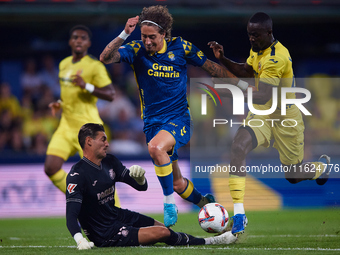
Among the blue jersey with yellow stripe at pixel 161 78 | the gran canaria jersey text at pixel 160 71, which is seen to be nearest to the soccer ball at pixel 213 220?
the blue jersey with yellow stripe at pixel 161 78

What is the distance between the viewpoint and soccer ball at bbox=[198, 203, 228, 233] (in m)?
5.70

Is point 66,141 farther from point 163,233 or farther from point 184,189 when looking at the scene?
point 163,233

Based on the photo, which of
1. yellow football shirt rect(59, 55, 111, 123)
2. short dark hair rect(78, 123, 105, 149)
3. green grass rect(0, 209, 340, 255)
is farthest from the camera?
yellow football shirt rect(59, 55, 111, 123)

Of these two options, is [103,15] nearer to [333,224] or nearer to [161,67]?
[161,67]

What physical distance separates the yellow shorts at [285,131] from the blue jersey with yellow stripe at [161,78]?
3.08ft

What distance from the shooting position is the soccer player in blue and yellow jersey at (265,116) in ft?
19.0

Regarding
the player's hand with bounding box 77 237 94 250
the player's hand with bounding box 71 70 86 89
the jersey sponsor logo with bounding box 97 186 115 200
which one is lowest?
the player's hand with bounding box 77 237 94 250

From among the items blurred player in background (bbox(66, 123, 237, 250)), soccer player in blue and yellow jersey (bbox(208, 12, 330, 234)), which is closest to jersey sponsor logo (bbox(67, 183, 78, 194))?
blurred player in background (bbox(66, 123, 237, 250))

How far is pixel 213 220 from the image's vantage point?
5.70m

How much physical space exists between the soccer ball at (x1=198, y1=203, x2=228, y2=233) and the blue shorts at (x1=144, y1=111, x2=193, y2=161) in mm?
784

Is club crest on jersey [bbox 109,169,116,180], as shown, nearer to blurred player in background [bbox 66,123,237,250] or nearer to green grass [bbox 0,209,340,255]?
blurred player in background [bbox 66,123,237,250]

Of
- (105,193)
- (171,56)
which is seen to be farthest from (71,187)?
(171,56)

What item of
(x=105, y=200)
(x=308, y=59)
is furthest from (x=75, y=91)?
(x=308, y=59)

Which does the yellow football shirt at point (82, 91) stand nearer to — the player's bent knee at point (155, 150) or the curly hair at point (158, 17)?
the curly hair at point (158, 17)
